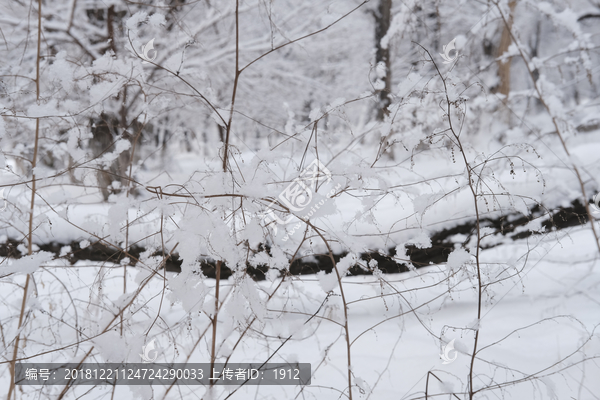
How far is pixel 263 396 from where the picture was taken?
1294mm

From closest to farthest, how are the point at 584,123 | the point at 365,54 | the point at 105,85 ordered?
the point at 105,85 < the point at 584,123 < the point at 365,54

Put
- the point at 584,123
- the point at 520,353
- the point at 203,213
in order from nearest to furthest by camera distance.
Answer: the point at 203,213 → the point at 520,353 → the point at 584,123

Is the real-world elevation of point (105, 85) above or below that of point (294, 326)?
above

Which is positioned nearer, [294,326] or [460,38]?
[294,326]

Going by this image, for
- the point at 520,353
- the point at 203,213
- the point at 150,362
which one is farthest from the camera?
the point at 520,353

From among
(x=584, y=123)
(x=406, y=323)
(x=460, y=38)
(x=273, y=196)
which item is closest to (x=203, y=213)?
(x=273, y=196)

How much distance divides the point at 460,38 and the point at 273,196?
4.75 ft

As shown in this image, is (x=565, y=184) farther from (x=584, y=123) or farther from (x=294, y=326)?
(x=294, y=326)

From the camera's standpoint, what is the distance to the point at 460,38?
172cm

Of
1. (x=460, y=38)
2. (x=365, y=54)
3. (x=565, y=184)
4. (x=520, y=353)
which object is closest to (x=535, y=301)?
(x=520, y=353)

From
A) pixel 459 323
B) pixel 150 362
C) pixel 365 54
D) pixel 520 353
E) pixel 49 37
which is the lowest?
pixel 520 353

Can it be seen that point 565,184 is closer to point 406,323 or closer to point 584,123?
point 584,123

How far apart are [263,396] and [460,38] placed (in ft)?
6.15

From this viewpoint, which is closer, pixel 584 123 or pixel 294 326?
pixel 294 326
